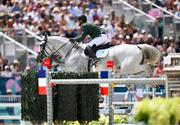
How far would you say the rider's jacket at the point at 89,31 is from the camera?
20.2 metres

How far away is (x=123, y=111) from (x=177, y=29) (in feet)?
A: 42.6

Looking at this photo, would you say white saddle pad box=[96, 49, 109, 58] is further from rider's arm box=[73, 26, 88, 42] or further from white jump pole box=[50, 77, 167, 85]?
white jump pole box=[50, 77, 167, 85]

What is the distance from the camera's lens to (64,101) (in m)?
11.5

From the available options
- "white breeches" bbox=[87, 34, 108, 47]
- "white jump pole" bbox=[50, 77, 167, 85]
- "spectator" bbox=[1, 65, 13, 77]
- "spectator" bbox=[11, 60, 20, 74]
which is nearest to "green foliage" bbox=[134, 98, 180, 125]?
"white jump pole" bbox=[50, 77, 167, 85]

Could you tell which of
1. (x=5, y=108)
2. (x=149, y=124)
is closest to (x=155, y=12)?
(x=5, y=108)

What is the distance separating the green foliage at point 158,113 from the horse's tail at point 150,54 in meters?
13.6

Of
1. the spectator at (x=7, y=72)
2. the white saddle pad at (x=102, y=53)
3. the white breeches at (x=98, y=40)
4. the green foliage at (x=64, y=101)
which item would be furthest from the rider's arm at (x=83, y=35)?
the green foliage at (x=64, y=101)

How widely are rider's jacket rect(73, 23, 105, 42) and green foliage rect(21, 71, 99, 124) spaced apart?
825 cm

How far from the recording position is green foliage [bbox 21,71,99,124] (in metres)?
11.5

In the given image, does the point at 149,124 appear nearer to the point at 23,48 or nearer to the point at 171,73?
the point at 171,73

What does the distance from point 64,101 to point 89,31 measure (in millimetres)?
9128

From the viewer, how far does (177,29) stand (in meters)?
28.1

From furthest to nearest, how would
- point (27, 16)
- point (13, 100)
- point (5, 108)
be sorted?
1. point (27, 16)
2. point (13, 100)
3. point (5, 108)

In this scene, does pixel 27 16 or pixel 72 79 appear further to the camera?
pixel 27 16
